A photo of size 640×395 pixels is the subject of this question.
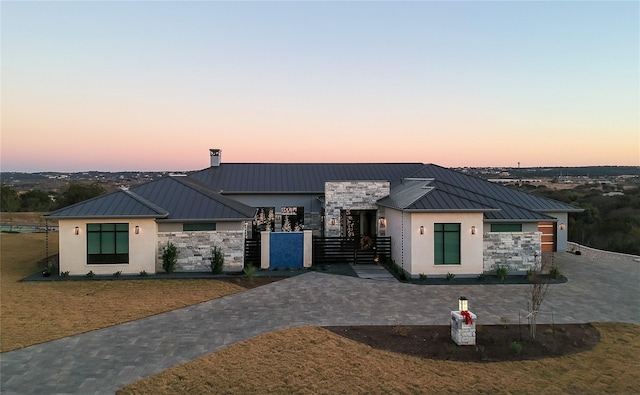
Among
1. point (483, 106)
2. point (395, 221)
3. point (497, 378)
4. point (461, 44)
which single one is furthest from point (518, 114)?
point (497, 378)

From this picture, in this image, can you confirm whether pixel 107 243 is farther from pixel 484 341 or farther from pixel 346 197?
pixel 484 341

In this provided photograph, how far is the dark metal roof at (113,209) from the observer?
14.8 m

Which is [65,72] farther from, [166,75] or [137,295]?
[137,295]

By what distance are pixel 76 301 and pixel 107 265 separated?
346 centimetres

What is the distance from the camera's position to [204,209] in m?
16.4

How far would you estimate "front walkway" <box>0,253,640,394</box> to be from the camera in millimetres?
7148

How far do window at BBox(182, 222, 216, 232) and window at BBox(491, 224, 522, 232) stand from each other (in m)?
11.7

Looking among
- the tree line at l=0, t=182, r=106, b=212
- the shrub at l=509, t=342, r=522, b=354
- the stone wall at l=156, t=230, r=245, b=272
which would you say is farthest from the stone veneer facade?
the tree line at l=0, t=182, r=106, b=212

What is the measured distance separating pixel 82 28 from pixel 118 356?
16529mm

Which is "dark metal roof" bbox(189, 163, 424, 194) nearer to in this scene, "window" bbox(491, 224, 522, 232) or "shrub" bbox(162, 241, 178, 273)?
"shrub" bbox(162, 241, 178, 273)

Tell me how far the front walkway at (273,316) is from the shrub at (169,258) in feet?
14.3

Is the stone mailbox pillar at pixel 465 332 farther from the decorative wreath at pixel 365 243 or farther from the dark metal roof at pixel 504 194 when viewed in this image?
the dark metal roof at pixel 504 194

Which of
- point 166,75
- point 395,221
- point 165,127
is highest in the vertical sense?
point 166,75

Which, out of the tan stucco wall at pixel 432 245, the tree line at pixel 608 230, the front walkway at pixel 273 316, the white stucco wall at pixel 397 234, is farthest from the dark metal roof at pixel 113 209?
the tree line at pixel 608 230
